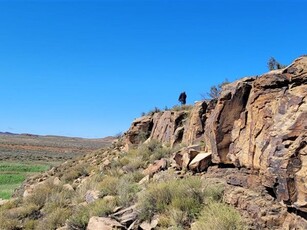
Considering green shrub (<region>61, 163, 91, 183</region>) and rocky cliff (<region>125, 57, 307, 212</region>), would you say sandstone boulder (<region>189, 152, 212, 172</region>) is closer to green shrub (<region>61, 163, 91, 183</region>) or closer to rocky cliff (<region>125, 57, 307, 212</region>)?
rocky cliff (<region>125, 57, 307, 212</region>)

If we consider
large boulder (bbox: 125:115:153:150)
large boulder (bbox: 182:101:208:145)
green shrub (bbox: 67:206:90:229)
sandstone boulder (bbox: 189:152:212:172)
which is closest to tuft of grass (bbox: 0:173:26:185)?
large boulder (bbox: 125:115:153:150)

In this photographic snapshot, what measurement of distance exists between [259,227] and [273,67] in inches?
302

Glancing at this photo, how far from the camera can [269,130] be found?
24.5ft

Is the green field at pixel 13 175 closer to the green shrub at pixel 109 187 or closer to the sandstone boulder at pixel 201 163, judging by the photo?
the green shrub at pixel 109 187

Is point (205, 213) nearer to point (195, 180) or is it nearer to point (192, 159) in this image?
point (195, 180)

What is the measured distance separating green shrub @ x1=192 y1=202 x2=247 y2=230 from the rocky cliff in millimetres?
868

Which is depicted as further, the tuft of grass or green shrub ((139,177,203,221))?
the tuft of grass

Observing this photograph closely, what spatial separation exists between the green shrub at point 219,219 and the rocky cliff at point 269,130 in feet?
2.85

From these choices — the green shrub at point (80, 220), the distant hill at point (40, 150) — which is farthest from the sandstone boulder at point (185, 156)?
the distant hill at point (40, 150)

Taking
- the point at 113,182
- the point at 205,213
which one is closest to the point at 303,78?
the point at 205,213

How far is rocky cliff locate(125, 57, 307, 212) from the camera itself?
627 cm

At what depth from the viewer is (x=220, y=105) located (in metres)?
9.80

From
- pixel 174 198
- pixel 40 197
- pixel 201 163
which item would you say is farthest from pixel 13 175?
pixel 174 198

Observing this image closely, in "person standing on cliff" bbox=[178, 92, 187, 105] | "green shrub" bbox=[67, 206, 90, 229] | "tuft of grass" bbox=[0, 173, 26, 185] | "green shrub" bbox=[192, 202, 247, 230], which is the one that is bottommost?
"tuft of grass" bbox=[0, 173, 26, 185]
